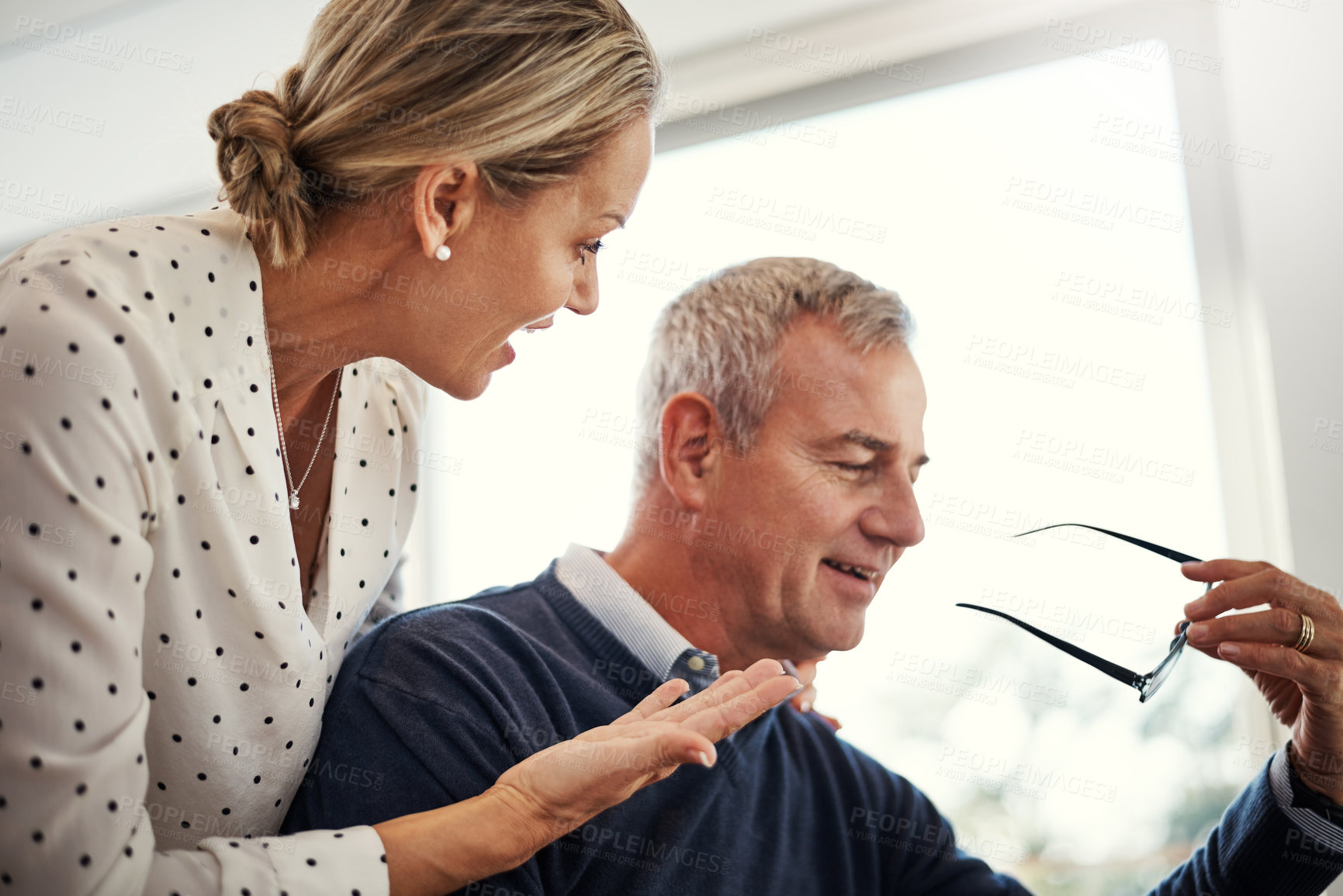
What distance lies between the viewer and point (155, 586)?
94 centimetres

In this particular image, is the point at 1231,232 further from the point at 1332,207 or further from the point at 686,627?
the point at 686,627

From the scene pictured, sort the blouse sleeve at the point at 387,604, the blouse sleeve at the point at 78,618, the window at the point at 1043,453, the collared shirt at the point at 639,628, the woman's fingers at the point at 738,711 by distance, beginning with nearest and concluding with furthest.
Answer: the blouse sleeve at the point at 78,618, the woman's fingers at the point at 738,711, the collared shirt at the point at 639,628, the blouse sleeve at the point at 387,604, the window at the point at 1043,453

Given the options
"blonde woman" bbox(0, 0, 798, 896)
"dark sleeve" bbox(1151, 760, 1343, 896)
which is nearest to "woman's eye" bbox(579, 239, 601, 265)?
"blonde woman" bbox(0, 0, 798, 896)

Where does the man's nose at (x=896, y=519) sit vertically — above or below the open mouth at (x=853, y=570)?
above

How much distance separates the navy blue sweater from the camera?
108cm

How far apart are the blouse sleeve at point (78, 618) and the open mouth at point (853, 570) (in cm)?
67

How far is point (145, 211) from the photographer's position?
99.5 inches

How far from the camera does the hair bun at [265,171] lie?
995mm

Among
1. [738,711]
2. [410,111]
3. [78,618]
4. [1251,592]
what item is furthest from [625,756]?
[1251,592]

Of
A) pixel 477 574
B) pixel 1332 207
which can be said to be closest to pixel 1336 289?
pixel 1332 207

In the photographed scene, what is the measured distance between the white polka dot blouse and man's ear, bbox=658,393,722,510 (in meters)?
0.42

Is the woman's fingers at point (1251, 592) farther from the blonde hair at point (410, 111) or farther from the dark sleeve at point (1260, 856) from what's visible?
the blonde hair at point (410, 111)

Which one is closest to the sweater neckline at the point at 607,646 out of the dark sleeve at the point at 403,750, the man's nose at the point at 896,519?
the dark sleeve at the point at 403,750

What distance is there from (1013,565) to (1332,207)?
0.73 metres
